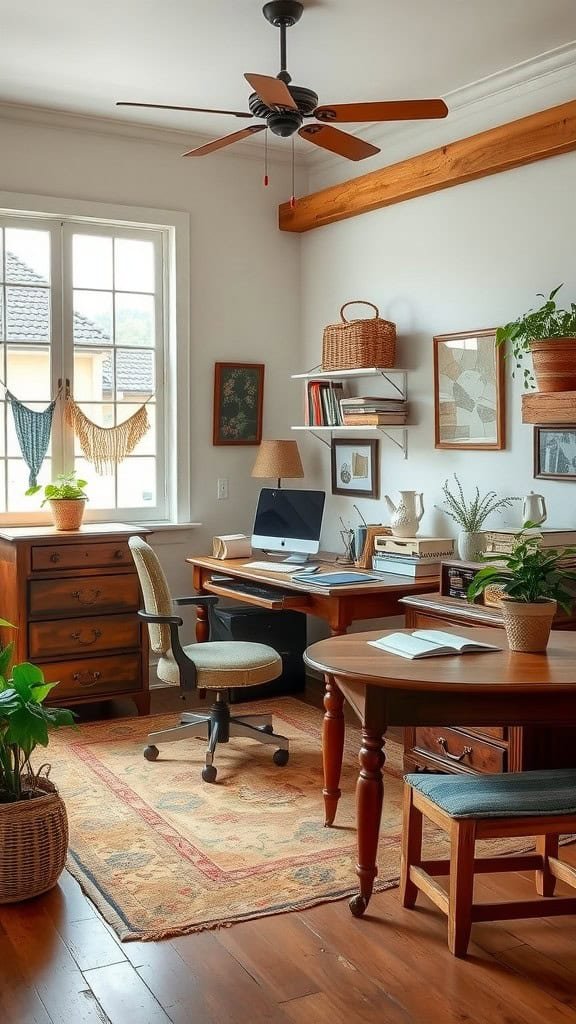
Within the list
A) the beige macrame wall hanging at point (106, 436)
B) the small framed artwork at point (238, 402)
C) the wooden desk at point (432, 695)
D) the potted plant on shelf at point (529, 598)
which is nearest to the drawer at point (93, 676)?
the beige macrame wall hanging at point (106, 436)

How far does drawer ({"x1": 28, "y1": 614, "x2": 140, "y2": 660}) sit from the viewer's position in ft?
15.4

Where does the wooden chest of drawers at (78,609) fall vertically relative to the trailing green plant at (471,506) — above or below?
below

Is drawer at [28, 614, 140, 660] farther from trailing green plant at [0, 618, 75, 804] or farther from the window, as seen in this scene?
trailing green plant at [0, 618, 75, 804]

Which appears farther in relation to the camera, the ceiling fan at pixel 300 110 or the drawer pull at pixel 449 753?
the drawer pull at pixel 449 753

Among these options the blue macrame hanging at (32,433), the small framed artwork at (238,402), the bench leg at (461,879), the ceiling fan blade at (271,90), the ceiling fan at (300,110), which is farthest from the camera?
the small framed artwork at (238,402)

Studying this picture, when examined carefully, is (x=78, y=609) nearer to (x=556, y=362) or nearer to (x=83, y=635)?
(x=83, y=635)

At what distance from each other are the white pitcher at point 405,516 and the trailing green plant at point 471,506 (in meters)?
0.17

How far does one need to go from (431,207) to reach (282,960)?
3.45 metres

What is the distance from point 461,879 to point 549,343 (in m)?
2.03

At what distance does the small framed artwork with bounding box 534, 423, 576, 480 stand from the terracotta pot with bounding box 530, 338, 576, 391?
28cm

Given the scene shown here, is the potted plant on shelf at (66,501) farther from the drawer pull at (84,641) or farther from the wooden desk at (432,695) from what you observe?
the wooden desk at (432,695)

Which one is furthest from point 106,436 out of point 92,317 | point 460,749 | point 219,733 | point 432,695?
point 432,695

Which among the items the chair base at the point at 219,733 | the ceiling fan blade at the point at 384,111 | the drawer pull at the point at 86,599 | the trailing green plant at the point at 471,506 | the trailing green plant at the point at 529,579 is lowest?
the chair base at the point at 219,733

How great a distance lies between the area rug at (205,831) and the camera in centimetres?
294
